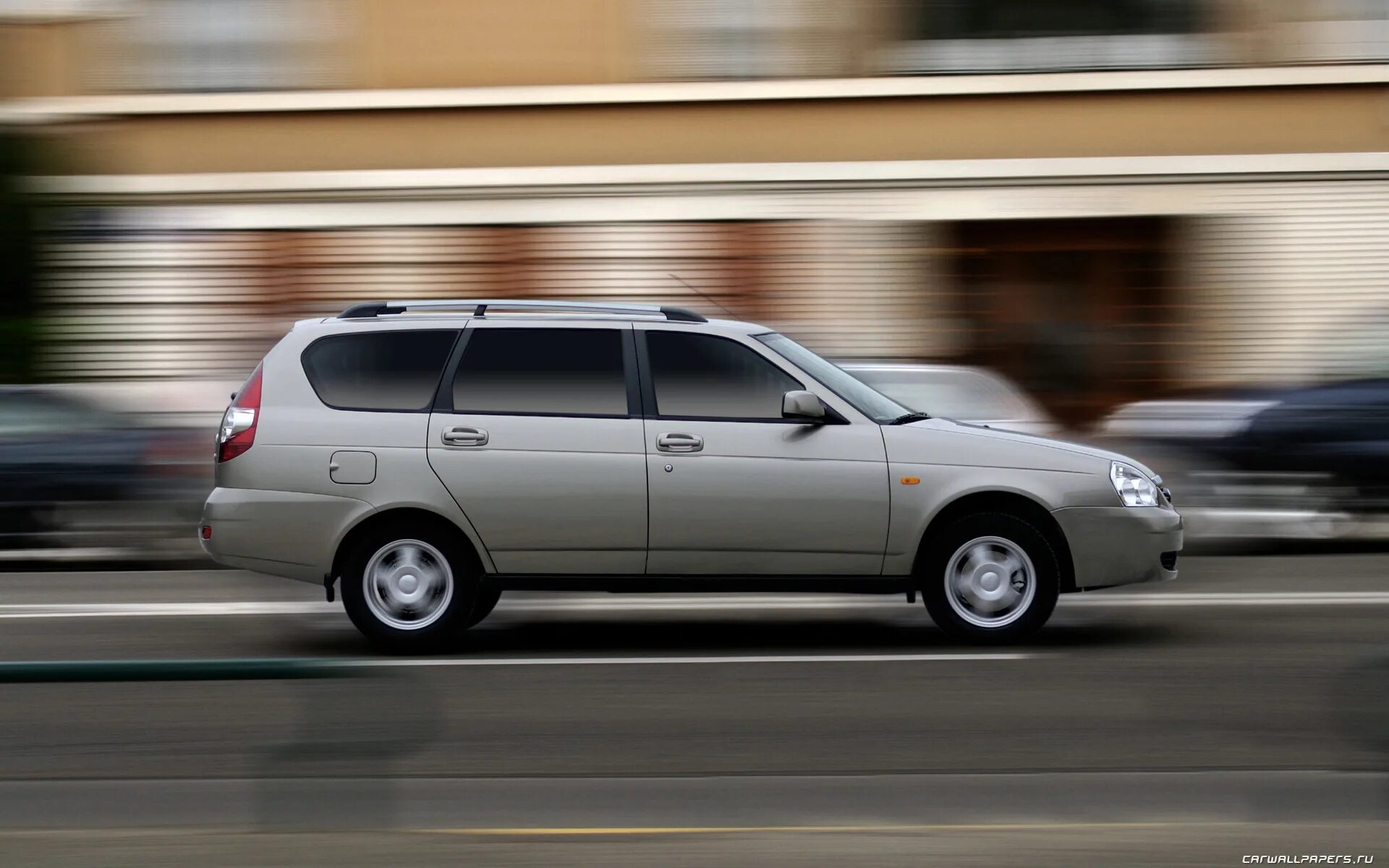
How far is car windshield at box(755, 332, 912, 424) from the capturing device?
8.73 meters

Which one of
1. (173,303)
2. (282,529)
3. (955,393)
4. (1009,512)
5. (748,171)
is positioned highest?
(748,171)

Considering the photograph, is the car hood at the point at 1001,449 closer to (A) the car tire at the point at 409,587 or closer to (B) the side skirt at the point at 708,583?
(B) the side skirt at the point at 708,583

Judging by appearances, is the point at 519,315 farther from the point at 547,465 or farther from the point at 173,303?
the point at 173,303

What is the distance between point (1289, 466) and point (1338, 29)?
7.83 metres

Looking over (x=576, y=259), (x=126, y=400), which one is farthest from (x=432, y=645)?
(x=576, y=259)

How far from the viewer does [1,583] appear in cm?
1214

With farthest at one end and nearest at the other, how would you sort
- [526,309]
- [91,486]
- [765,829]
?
1. [91,486]
2. [526,309]
3. [765,829]

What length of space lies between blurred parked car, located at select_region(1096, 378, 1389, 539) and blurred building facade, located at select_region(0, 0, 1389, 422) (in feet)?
19.9

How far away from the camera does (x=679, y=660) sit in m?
8.55

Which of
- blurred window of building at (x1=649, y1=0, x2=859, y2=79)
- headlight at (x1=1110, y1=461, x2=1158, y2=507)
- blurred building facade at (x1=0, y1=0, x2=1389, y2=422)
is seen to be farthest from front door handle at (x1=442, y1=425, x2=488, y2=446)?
blurred window of building at (x1=649, y1=0, x2=859, y2=79)

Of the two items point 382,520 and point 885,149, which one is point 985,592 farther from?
point 885,149

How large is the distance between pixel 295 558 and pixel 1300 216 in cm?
1392

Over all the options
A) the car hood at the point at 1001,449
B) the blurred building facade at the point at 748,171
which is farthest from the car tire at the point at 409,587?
the blurred building facade at the point at 748,171

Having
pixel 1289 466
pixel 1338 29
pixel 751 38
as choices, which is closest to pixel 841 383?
pixel 1289 466
